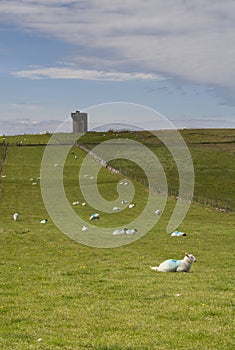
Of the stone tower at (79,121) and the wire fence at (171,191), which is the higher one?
the stone tower at (79,121)

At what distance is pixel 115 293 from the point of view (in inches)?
666

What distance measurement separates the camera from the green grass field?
12047 mm

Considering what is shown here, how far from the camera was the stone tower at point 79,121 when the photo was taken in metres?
153

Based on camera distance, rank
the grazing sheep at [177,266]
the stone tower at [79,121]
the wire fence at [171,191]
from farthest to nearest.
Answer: the stone tower at [79,121] < the wire fence at [171,191] < the grazing sheep at [177,266]

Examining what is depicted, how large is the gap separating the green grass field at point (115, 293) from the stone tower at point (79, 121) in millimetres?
114825

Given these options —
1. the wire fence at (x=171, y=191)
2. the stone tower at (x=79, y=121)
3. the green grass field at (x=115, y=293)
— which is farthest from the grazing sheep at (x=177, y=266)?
the stone tower at (x=79, y=121)

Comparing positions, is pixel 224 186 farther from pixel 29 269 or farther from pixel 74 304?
pixel 74 304

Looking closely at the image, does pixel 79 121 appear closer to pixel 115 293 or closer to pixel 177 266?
pixel 177 266

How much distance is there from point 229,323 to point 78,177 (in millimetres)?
66503

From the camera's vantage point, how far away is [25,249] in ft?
97.1

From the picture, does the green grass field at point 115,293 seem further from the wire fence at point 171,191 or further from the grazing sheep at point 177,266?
the wire fence at point 171,191

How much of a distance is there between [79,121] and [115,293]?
138615 millimetres

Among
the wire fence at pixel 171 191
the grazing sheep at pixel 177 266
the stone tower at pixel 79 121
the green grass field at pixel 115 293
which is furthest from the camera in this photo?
the stone tower at pixel 79 121

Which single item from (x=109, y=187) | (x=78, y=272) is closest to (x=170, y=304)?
(x=78, y=272)
